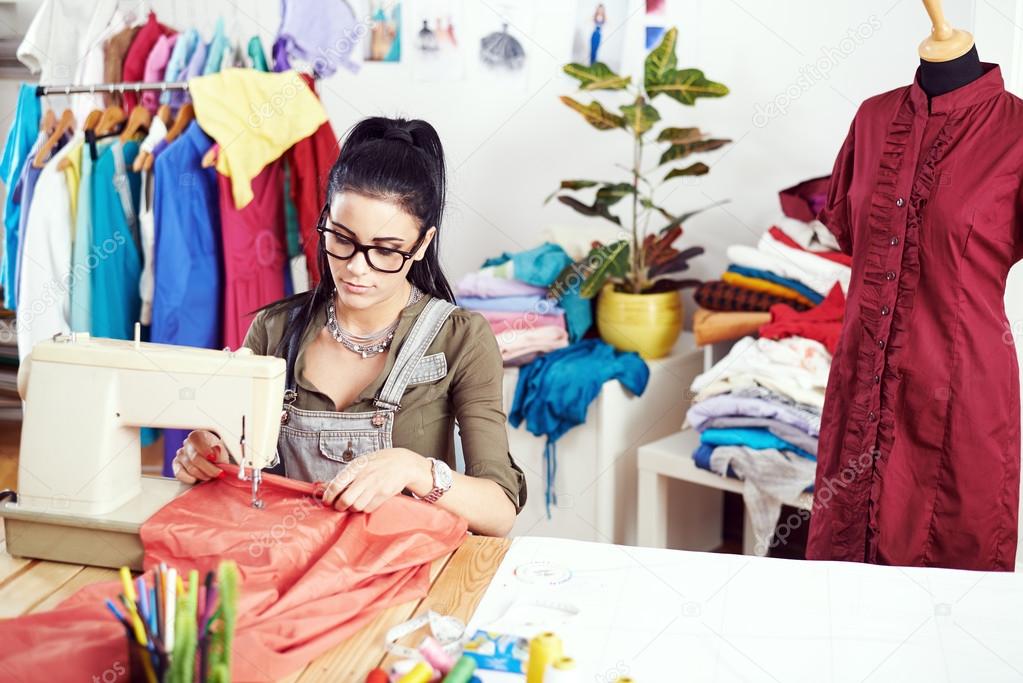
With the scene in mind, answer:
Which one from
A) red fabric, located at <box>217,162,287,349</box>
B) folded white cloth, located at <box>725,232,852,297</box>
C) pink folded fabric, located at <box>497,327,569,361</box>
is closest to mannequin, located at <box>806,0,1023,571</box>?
folded white cloth, located at <box>725,232,852,297</box>

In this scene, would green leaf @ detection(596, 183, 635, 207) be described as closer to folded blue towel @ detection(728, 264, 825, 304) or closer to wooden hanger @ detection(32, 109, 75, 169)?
folded blue towel @ detection(728, 264, 825, 304)

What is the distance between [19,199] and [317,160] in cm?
94

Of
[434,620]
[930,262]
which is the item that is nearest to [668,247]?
[930,262]

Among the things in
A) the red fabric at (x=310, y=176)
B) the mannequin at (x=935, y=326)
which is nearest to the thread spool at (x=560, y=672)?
the mannequin at (x=935, y=326)

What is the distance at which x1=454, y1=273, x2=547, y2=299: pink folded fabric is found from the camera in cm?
306

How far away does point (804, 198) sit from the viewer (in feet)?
9.25

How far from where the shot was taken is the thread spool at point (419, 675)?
1029 millimetres

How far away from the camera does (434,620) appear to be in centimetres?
124

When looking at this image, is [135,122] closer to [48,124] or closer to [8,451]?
[48,124]

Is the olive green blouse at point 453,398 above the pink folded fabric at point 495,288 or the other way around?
the other way around

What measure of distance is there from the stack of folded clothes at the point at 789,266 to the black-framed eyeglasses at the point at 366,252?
1.37m

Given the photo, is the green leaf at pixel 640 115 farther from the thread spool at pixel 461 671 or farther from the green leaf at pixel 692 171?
the thread spool at pixel 461 671

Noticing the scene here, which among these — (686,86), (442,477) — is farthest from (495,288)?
(442,477)

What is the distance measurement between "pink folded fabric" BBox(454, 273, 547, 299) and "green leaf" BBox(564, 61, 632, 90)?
57 cm
